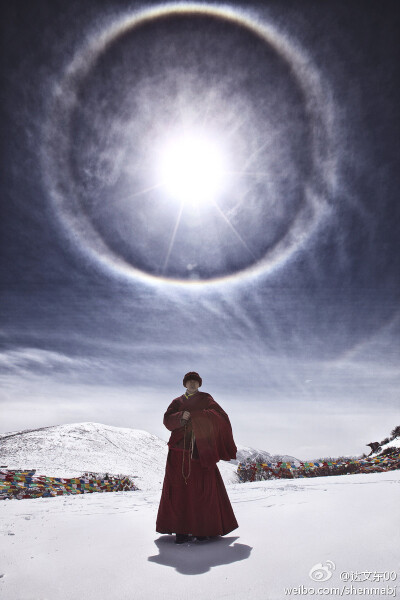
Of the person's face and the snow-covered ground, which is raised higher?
the person's face

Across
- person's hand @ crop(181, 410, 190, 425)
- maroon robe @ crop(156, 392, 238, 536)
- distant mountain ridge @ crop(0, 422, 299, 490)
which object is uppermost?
distant mountain ridge @ crop(0, 422, 299, 490)

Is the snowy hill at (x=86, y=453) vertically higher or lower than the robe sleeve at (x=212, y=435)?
higher

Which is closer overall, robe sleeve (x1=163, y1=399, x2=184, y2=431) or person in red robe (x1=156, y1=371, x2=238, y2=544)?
person in red robe (x1=156, y1=371, x2=238, y2=544)

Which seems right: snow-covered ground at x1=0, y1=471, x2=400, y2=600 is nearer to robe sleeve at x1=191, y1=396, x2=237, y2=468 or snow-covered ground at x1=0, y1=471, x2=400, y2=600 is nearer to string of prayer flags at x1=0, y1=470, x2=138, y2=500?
robe sleeve at x1=191, y1=396, x2=237, y2=468

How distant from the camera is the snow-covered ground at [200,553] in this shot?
2.76m

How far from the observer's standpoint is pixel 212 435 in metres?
4.61

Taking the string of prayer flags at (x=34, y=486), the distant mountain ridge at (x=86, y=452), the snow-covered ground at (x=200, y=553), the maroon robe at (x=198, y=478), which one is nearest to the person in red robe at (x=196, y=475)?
the maroon robe at (x=198, y=478)

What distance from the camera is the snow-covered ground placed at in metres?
2.76

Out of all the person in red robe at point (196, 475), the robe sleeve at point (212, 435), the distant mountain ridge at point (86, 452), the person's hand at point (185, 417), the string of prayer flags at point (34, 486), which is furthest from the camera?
the distant mountain ridge at point (86, 452)

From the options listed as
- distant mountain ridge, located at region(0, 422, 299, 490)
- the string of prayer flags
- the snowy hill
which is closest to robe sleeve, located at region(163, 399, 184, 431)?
the string of prayer flags

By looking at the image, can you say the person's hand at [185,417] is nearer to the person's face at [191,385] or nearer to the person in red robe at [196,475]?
the person in red robe at [196,475]

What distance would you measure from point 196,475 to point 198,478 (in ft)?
0.14

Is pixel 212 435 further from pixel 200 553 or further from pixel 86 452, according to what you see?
pixel 86 452

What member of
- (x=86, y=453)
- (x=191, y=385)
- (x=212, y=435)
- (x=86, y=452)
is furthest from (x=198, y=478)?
(x=86, y=452)
